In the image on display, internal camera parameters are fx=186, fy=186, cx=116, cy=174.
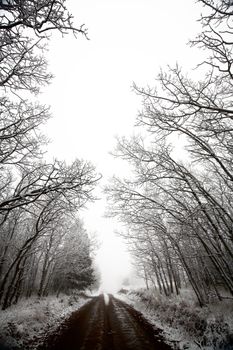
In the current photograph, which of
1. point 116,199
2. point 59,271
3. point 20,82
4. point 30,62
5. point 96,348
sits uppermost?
point 30,62

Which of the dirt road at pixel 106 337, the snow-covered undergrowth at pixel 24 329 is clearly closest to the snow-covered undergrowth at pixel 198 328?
the dirt road at pixel 106 337

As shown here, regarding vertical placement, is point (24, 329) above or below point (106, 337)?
above

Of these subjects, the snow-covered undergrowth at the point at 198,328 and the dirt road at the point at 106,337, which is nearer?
the snow-covered undergrowth at the point at 198,328

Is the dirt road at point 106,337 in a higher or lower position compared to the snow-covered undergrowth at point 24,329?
lower

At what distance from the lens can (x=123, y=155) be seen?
325 inches

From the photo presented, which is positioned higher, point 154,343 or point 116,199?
point 116,199

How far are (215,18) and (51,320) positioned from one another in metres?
12.6

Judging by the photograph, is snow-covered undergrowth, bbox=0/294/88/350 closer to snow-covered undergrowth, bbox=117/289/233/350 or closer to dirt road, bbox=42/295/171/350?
dirt road, bbox=42/295/171/350

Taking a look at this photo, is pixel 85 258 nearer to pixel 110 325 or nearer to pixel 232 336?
pixel 110 325

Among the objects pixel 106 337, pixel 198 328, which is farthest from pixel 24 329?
pixel 198 328

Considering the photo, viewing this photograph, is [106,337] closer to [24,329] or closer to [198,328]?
[24,329]

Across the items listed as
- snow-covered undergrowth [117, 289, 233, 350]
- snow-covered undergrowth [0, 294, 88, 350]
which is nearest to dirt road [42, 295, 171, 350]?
snow-covered undergrowth [0, 294, 88, 350]

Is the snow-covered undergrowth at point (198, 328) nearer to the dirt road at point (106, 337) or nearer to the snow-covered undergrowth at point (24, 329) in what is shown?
the dirt road at point (106, 337)

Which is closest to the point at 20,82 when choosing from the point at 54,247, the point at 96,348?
the point at 96,348
